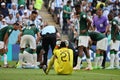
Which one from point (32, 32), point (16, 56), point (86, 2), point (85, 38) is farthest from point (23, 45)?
point (86, 2)

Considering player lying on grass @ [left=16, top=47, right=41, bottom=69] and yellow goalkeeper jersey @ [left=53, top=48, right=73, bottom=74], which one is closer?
yellow goalkeeper jersey @ [left=53, top=48, right=73, bottom=74]

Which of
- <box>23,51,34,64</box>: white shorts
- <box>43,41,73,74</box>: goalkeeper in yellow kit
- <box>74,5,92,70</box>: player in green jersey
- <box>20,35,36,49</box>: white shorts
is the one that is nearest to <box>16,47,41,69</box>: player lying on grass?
<box>23,51,34,64</box>: white shorts

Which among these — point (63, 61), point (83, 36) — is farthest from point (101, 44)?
point (63, 61)

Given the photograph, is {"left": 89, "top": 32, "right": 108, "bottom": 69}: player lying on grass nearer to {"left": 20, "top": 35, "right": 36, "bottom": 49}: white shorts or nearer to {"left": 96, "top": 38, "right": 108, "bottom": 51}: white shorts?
{"left": 96, "top": 38, "right": 108, "bottom": 51}: white shorts

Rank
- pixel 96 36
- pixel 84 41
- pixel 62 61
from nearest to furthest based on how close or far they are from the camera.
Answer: pixel 62 61
pixel 84 41
pixel 96 36

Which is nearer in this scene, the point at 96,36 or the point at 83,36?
the point at 83,36

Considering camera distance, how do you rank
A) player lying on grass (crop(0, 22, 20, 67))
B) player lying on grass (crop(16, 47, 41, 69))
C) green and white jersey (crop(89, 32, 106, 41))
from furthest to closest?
green and white jersey (crop(89, 32, 106, 41)), player lying on grass (crop(0, 22, 20, 67)), player lying on grass (crop(16, 47, 41, 69))

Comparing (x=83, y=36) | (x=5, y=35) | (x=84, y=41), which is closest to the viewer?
(x=84, y=41)

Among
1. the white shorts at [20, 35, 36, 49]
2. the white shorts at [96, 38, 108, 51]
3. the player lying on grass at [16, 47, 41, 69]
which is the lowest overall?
the player lying on grass at [16, 47, 41, 69]

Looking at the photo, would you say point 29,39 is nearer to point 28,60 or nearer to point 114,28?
point 28,60

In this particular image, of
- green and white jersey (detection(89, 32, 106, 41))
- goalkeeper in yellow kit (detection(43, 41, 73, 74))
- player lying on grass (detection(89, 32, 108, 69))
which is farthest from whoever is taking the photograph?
player lying on grass (detection(89, 32, 108, 69))

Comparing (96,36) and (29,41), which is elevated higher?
(96,36)

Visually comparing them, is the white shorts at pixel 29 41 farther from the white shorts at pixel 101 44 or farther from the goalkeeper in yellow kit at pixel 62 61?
the goalkeeper in yellow kit at pixel 62 61

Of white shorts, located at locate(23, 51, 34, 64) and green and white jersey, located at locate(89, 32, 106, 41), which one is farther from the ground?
green and white jersey, located at locate(89, 32, 106, 41)
